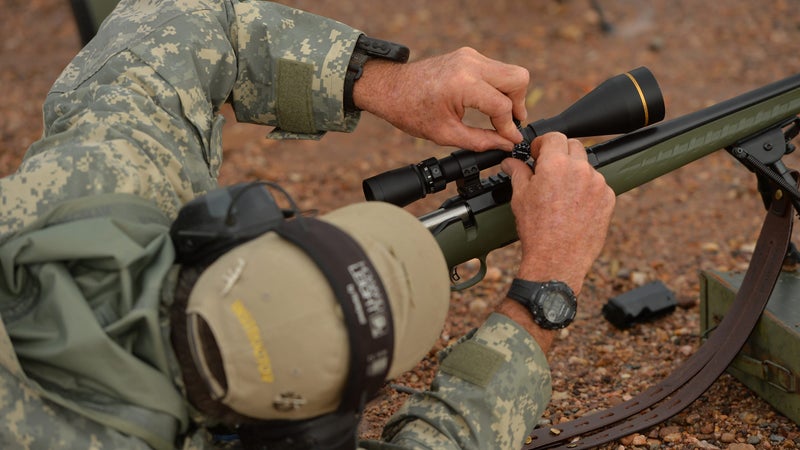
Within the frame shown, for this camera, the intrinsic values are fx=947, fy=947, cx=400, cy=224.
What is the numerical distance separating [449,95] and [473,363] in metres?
0.83

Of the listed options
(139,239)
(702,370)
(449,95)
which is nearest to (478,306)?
(702,370)

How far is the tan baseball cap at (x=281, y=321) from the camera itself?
1760mm

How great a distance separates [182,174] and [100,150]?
0.83ft

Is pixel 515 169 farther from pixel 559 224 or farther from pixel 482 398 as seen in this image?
pixel 482 398

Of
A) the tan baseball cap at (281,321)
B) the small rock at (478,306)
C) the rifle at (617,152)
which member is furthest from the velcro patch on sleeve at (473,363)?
the small rock at (478,306)

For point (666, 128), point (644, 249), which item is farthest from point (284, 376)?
point (644, 249)

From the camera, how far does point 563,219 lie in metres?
2.41

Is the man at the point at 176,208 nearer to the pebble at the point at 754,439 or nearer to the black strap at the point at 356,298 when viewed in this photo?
the black strap at the point at 356,298

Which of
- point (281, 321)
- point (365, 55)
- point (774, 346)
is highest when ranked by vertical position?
point (365, 55)

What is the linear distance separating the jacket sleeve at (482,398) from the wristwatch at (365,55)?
3.07 ft

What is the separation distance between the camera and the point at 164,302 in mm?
1946

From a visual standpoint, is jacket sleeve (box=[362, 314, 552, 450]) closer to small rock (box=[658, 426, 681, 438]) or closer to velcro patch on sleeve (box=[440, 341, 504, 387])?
velcro patch on sleeve (box=[440, 341, 504, 387])

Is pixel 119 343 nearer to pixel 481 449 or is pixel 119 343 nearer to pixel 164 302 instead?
pixel 164 302

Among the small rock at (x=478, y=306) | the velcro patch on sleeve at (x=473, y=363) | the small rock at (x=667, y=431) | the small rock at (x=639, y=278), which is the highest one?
the velcro patch on sleeve at (x=473, y=363)
